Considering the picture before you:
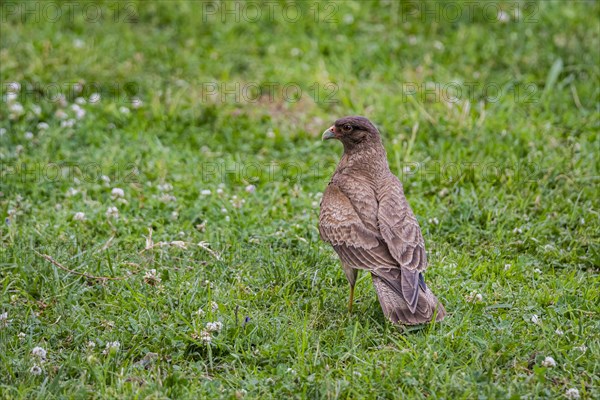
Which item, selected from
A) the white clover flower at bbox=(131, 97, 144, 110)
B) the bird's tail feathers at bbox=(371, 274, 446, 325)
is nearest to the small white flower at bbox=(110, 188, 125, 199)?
the white clover flower at bbox=(131, 97, 144, 110)

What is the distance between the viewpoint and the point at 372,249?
565 cm

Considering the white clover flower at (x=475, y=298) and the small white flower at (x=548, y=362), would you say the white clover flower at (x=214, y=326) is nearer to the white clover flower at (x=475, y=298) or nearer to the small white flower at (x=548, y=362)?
the white clover flower at (x=475, y=298)

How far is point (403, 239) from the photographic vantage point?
5.69 metres

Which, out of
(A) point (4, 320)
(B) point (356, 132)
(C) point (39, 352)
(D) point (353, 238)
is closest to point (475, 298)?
(D) point (353, 238)

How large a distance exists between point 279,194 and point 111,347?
2.86 metres

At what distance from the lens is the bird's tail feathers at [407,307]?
208 inches

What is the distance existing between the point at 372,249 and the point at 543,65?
191 inches

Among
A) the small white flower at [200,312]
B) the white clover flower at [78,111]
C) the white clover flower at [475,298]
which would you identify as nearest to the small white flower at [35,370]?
the small white flower at [200,312]

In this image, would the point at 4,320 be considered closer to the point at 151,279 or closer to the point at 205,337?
the point at 151,279

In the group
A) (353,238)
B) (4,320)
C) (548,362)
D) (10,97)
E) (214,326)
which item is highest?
(353,238)

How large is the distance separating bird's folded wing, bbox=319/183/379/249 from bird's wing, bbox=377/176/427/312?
0.40 ft

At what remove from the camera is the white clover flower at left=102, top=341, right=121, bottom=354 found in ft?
16.4

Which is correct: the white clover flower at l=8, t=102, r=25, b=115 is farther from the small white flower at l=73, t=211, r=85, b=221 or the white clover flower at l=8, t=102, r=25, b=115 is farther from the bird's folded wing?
the bird's folded wing

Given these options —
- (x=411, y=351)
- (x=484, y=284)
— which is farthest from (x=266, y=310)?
(x=484, y=284)
